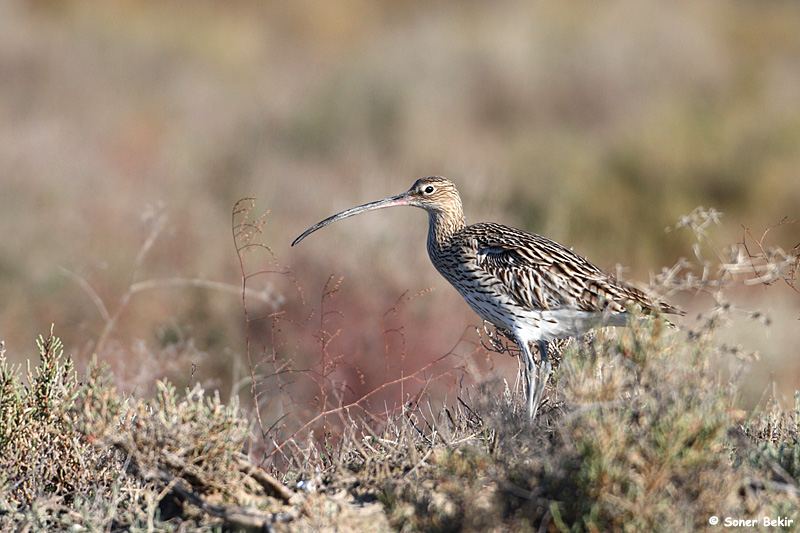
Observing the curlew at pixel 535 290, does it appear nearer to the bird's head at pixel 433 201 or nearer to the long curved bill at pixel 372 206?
the bird's head at pixel 433 201

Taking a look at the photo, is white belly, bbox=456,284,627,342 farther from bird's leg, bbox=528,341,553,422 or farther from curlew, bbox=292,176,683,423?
bird's leg, bbox=528,341,553,422

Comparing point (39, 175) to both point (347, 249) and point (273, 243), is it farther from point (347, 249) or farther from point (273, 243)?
point (347, 249)

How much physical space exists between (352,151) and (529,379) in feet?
38.1

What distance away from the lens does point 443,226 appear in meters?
6.14

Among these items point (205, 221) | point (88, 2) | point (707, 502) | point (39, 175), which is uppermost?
point (88, 2)

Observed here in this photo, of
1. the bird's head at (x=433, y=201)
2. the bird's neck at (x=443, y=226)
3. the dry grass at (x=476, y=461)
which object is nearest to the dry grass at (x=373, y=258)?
the dry grass at (x=476, y=461)

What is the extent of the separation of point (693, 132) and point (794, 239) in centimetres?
324

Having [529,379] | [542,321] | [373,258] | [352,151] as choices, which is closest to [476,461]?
[529,379]

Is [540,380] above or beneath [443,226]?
beneath

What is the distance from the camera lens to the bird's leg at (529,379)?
171 inches

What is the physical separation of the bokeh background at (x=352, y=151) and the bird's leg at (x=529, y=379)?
214cm

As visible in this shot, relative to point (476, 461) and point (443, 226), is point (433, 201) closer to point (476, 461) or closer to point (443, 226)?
point (443, 226)

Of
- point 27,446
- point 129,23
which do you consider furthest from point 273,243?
point 129,23

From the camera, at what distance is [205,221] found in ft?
41.5
